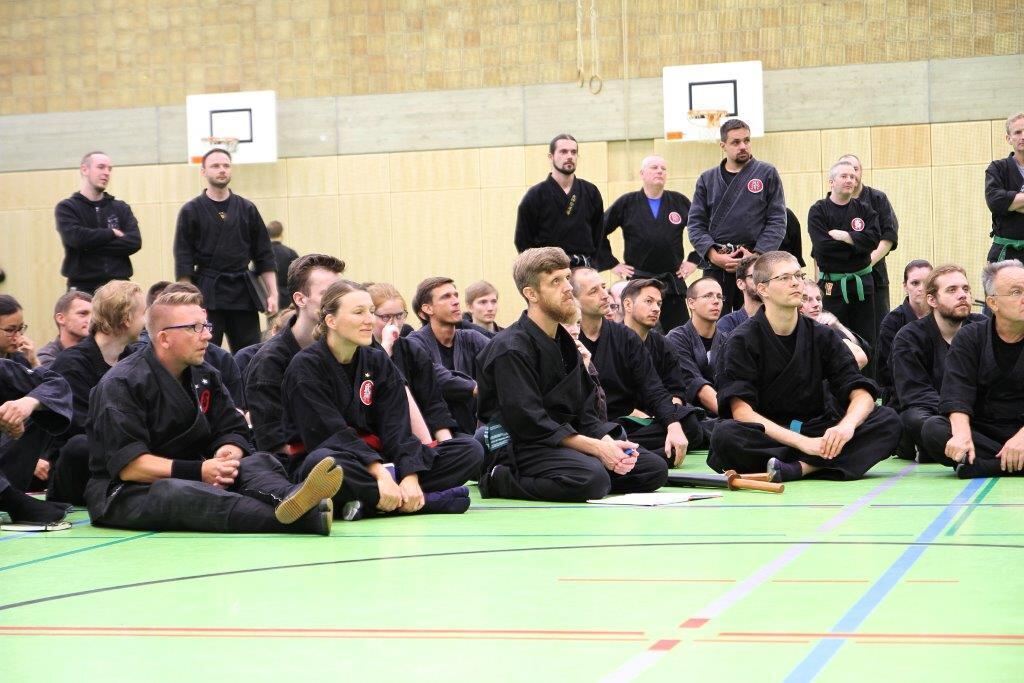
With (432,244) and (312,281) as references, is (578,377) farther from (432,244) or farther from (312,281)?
(432,244)

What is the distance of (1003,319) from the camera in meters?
7.18

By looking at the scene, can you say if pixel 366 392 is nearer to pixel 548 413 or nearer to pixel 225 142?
pixel 548 413

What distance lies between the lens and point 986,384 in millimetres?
7270

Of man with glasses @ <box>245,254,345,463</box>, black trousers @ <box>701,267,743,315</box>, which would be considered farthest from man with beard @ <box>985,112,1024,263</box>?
man with glasses @ <box>245,254,345,463</box>

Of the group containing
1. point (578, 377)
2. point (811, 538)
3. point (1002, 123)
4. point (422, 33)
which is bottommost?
point (811, 538)

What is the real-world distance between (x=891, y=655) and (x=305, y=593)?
1.86 meters

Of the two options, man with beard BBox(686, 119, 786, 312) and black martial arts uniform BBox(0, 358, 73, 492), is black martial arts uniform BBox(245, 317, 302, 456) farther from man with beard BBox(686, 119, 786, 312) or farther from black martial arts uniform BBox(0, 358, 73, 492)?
man with beard BBox(686, 119, 786, 312)


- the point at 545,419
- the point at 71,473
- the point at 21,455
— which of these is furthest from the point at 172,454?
the point at 545,419

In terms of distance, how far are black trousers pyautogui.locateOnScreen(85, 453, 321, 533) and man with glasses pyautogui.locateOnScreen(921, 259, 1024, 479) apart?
3449 mm

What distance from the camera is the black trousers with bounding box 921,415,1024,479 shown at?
712 centimetres

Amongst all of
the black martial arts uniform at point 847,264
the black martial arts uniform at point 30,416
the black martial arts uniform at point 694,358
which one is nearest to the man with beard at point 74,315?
the black martial arts uniform at point 30,416

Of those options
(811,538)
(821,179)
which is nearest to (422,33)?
(821,179)

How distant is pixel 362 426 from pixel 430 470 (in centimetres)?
39

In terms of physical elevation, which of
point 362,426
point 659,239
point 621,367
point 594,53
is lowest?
point 362,426
